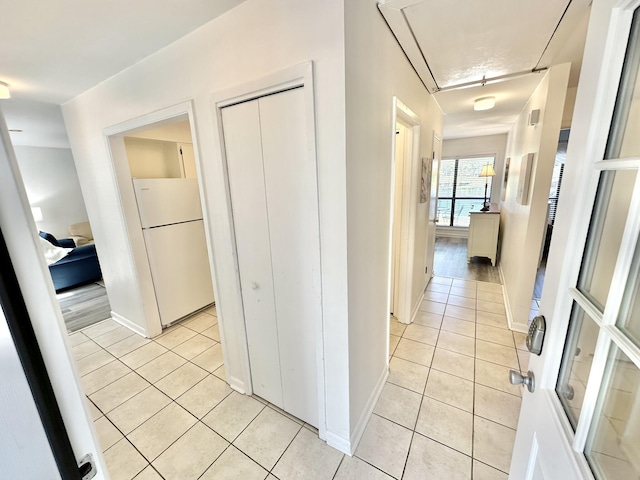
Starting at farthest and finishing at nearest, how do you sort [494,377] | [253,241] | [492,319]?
[492,319]
[494,377]
[253,241]

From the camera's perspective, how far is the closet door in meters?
1.48

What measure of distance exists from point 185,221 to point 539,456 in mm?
3229

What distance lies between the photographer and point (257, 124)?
4.65ft

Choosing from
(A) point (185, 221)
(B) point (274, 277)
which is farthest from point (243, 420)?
(A) point (185, 221)

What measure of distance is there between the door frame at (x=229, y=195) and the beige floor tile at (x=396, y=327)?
1.38m

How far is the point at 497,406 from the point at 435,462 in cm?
69

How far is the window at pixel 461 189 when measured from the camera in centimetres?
638

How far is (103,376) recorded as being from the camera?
2326 millimetres

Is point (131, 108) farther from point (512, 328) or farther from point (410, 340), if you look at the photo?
point (512, 328)

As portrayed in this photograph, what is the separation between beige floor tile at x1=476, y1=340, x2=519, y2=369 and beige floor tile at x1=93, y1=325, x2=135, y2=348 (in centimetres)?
358

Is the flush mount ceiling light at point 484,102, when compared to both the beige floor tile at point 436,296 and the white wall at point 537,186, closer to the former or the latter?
the white wall at point 537,186

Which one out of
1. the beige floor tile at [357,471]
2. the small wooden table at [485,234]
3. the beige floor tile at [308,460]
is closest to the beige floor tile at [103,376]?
the beige floor tile at [308,460]

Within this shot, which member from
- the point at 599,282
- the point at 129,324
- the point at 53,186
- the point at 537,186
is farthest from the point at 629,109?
the point at 53,186

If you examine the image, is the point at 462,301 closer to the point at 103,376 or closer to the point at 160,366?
the point at 160,366
